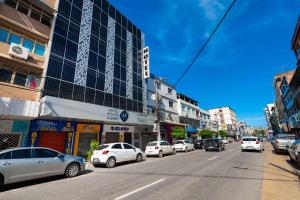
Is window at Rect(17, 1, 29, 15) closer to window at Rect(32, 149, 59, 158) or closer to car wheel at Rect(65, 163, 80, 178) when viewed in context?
window at Rect(32, 149, 59, 158)

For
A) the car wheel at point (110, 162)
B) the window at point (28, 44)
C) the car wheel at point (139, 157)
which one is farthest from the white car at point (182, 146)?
the window at point (28, 44)

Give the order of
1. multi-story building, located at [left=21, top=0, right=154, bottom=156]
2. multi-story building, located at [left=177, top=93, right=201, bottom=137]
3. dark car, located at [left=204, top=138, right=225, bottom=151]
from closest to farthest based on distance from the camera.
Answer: multi-story building, located at [left=21, top=0, right=154, bottom=156] → dark car, located at [left=204, top=138, right=225, bottom=151] → multi-story building, located at [left=177, top=93, right=201, bottom=137]

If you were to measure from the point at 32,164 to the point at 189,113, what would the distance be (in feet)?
130

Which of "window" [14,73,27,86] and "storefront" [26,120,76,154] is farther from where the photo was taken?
"storefront" [26,120,76,154]

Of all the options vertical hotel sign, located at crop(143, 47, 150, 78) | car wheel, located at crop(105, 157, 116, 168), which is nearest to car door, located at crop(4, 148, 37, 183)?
car wheel, located at crop(105, 157, 116, 168)

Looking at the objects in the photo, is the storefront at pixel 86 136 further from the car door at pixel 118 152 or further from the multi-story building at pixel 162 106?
the multi-story building at pixel 162 106

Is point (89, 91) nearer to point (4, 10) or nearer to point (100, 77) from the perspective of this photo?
point (100, 77)

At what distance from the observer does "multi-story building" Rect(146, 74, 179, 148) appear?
2953 cm

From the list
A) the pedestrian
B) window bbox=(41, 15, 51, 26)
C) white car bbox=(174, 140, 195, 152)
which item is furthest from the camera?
white car bbox=(174, 140, 195, 152)

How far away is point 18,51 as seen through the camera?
43.8 feet

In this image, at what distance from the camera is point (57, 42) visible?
16.5 metres

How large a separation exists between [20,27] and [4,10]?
4.75ft

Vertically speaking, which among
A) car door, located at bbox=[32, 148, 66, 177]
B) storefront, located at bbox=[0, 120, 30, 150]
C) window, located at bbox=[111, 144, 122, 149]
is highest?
storefront, located at bbox=[0, 120, 30, 150]

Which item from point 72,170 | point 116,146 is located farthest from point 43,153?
point 116,146
